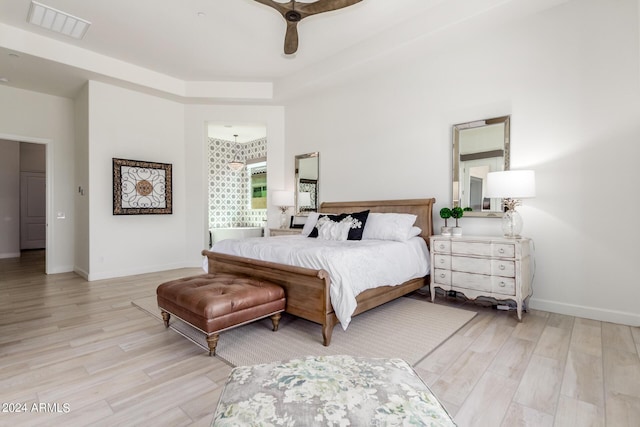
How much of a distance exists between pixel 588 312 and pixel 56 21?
664 centimetres

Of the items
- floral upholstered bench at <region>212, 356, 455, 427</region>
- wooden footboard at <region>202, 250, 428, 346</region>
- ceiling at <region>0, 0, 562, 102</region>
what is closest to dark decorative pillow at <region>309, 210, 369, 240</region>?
wooden footboard at <region>202, 250, 428, 346</region>

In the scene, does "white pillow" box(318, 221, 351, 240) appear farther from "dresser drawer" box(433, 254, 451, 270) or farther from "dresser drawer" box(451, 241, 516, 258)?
"dresser drawer" box(451, 241, 516, 258)

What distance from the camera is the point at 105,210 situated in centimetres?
501

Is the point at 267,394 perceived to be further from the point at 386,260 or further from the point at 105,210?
the point at 105,210

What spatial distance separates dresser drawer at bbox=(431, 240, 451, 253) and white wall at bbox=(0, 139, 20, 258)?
9.20 m

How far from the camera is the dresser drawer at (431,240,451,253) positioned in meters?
3.48

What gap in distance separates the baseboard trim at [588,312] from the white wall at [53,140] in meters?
7.11

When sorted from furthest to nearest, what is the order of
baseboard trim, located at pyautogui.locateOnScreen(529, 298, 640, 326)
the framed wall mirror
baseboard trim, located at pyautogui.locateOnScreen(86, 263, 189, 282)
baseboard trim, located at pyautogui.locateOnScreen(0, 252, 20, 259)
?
baseboard trim, located at pyautogui.locateOnScreen(0, 252, 20, 259) → baseboard trim, located at pyautogui.locateOnScreen(86, 263, 189, 282) → the framed wall mirror → baseboard trim, located at pyautogui.locateOnScreen(529, 298, 640, 326)

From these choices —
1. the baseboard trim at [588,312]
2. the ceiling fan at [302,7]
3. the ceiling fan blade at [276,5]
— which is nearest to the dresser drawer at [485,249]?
the baseboard trim at [588,312]

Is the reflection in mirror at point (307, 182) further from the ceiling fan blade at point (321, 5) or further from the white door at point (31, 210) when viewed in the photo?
the white door at point (31, 210)

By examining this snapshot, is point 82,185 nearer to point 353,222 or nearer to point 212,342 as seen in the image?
point 212,342

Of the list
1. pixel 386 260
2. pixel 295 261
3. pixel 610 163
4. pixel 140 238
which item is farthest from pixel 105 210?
pixel 610 163

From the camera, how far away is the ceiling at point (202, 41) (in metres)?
3.53

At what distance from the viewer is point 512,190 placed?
122 inches
